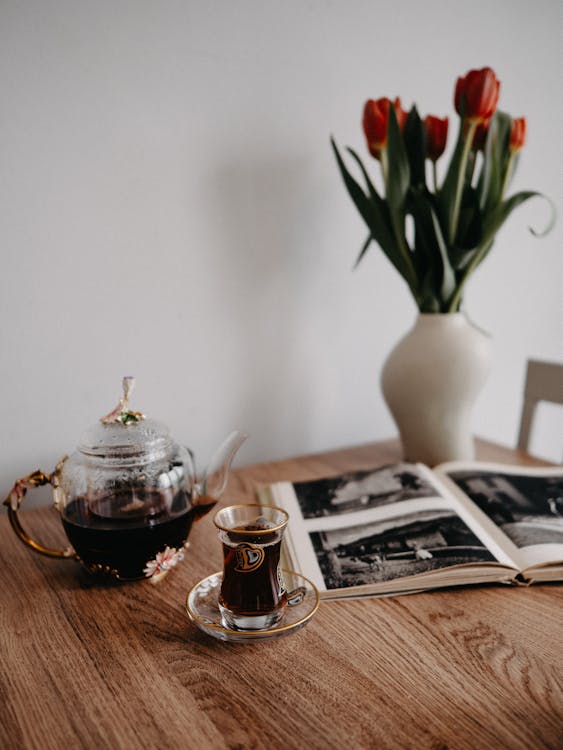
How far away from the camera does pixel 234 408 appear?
3.68 feet

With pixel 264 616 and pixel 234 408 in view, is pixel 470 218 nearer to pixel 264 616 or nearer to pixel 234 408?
pixel 234 408

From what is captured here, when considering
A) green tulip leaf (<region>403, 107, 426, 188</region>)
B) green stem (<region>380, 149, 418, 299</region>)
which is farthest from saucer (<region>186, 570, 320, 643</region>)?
green tulip leaf (<region>403, 107, 426, 188</region>)

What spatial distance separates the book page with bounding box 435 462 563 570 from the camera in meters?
0.73

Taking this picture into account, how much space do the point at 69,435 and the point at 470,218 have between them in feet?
2.36

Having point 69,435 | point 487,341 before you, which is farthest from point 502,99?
point 69,435

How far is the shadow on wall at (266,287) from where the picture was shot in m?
1.05

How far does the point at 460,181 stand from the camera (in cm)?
94

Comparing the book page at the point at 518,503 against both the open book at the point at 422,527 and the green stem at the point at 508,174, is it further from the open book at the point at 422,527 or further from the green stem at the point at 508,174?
the green stem at the point at 508,174

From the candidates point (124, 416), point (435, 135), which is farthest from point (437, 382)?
point (124, 416)

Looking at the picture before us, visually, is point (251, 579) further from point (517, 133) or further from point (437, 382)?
point (517, 133)

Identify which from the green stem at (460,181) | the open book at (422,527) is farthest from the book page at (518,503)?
the green stem at (460,181)

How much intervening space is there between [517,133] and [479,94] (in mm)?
93

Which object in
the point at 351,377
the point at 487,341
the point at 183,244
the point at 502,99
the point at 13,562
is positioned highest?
the point at 502,99

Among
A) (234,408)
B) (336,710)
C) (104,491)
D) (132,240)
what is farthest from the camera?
(234,408)
